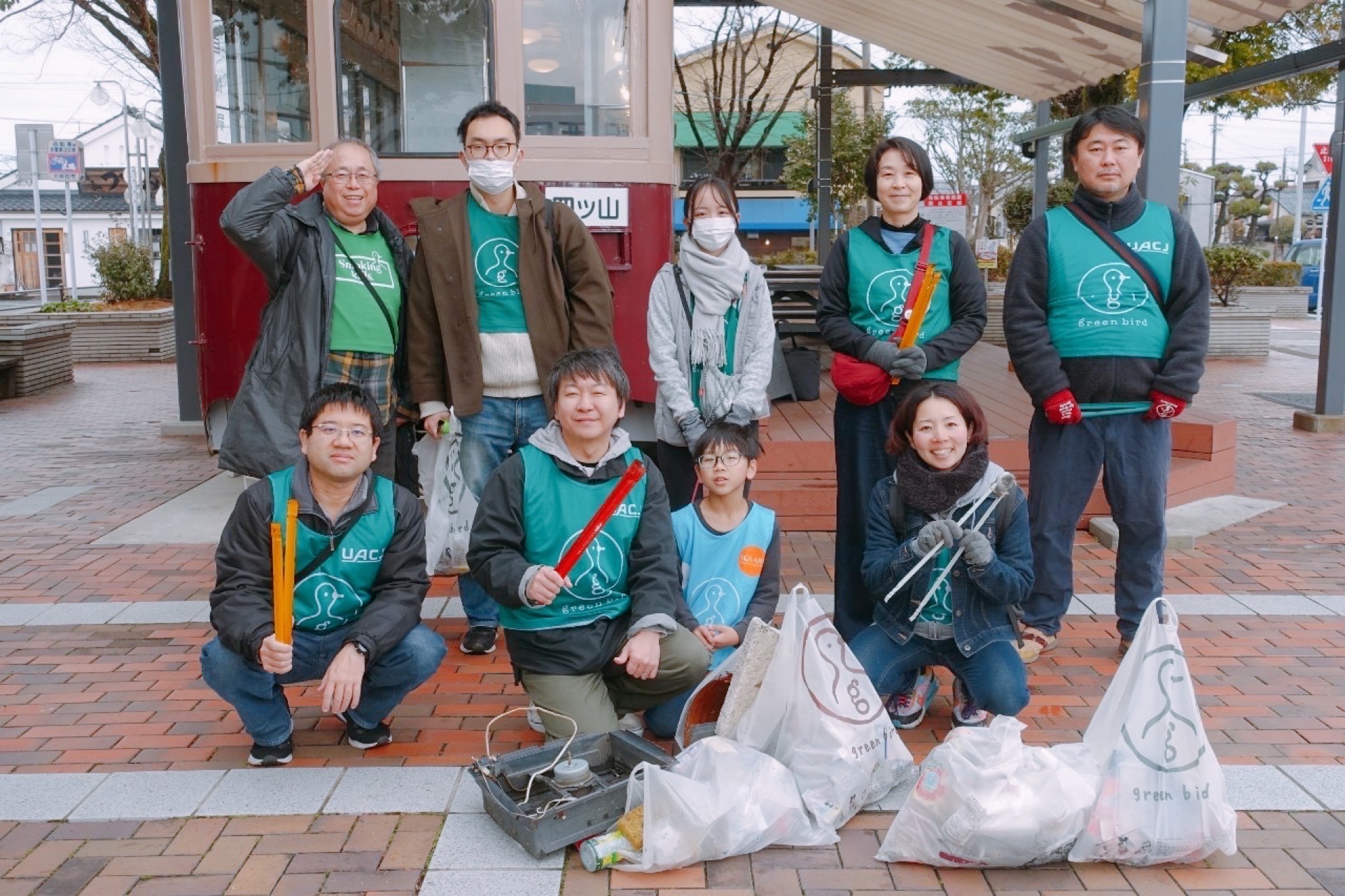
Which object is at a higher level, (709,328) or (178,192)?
(178,192)

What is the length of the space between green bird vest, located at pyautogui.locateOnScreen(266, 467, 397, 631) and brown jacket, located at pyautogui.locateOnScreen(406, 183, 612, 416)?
2.73 feet

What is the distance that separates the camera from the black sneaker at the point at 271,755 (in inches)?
142

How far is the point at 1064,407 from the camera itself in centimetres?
425

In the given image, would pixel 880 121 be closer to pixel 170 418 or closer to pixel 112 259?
pixel 112 259

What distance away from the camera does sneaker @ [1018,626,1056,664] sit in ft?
14.5

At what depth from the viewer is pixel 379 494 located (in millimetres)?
3645

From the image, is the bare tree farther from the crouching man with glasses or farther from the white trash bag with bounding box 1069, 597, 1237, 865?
the white trash bag with bounding box 1069, 597, 1237, 865

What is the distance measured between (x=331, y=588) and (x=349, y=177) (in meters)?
1.42

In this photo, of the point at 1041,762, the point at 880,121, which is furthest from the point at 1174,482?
the point at 880,121

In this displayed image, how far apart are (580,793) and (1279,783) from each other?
1.93 m

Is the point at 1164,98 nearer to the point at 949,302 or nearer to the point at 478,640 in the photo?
the point at 949,302

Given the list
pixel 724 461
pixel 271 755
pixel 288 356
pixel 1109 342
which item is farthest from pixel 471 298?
pixel 1109 342

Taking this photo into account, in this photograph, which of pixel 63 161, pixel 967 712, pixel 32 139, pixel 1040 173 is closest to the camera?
pixel 967 712

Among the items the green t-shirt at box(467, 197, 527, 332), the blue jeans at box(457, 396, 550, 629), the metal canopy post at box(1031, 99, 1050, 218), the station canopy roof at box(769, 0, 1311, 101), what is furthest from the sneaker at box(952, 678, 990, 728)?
the metal canopy post at box(1031, 99, 1050, 218)
